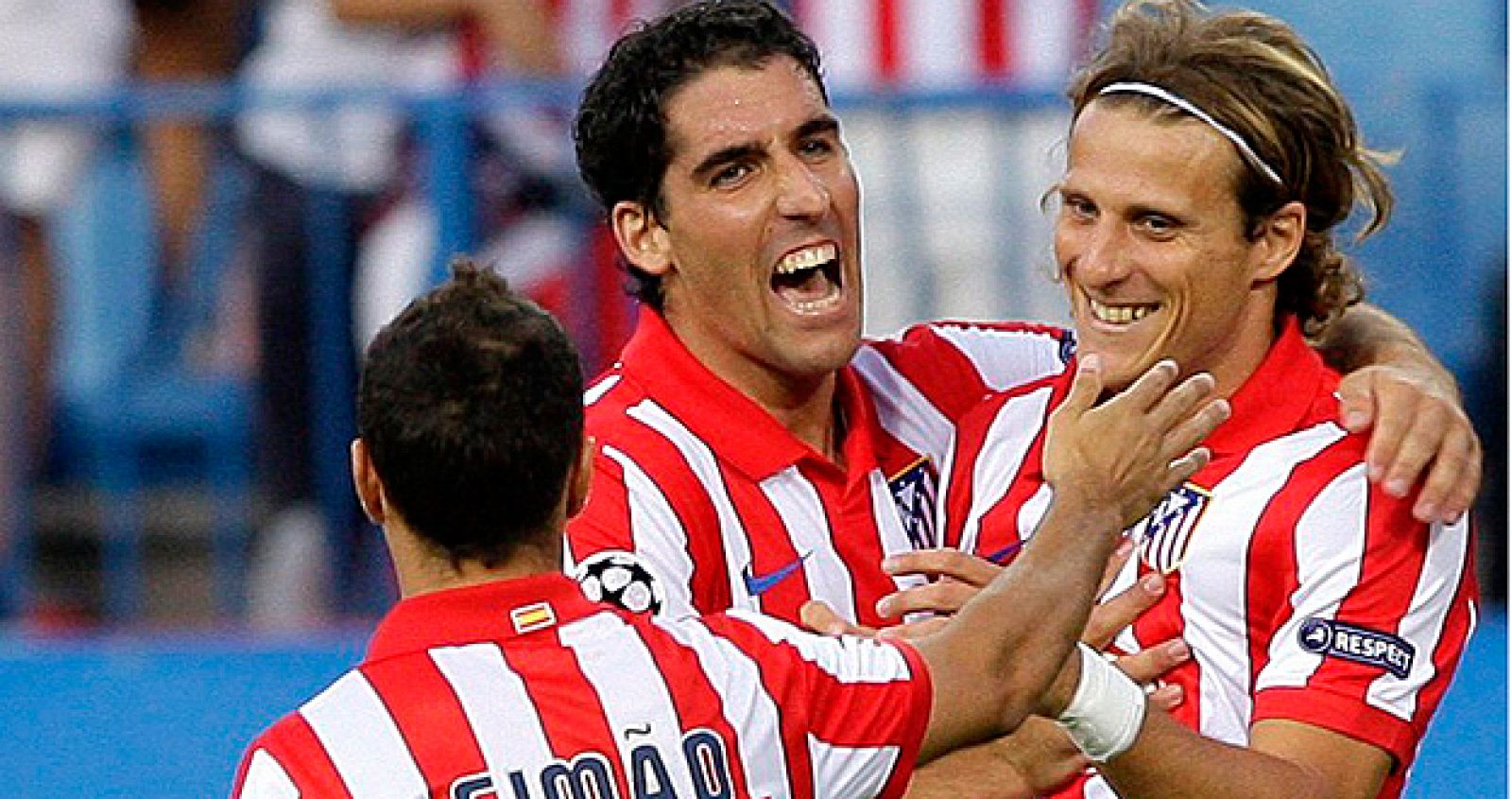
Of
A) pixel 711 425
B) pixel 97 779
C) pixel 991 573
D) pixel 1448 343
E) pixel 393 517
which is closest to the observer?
pixel 393 517

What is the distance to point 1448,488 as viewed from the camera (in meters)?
3.94

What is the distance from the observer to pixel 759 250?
4.33 meters

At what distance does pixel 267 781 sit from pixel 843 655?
70 cm

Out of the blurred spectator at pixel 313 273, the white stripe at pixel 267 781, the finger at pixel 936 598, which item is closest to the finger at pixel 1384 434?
the finger at pixel 936 598

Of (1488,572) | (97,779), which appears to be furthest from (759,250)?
(1488,572)

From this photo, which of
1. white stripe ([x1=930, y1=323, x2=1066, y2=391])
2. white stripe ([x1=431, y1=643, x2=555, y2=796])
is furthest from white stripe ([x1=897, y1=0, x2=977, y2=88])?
white stripe ([x1=431, y1=643, x2=555, y2=796])

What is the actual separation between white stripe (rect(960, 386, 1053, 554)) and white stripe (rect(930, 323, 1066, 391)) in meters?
0.18

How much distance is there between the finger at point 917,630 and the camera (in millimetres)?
3750

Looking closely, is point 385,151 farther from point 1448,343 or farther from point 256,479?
point 1448,343

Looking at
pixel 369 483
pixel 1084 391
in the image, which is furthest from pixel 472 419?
pixel 1084 391

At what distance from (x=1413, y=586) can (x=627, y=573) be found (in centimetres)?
101

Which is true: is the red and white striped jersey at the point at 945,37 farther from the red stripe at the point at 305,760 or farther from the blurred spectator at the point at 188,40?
the red stripe at the point at 305,760

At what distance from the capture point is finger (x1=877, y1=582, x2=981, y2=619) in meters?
3.78

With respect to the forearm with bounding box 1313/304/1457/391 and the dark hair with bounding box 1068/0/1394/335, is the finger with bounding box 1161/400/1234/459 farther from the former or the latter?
the forearm with bounding box 1313/304/1457/391
